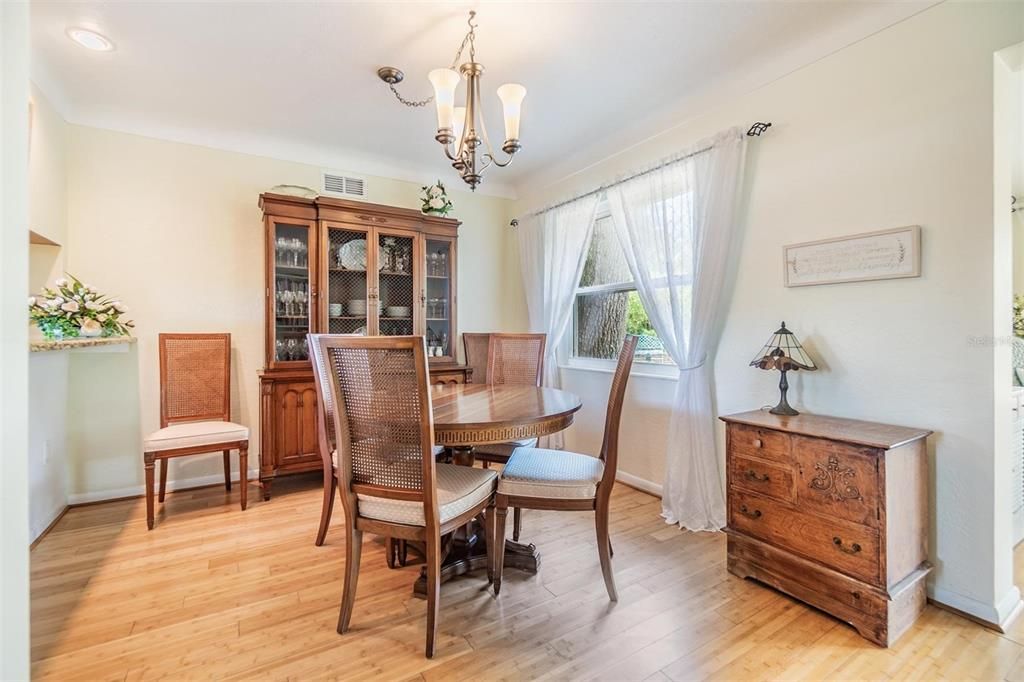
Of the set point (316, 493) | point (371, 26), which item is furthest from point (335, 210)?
point (316, 493)

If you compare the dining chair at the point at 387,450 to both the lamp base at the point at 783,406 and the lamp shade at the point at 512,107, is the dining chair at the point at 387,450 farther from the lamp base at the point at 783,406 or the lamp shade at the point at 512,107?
the lamp base at the point at 783,406

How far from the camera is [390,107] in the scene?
2.83m

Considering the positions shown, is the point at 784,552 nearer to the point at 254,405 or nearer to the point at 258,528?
the point at 258,528

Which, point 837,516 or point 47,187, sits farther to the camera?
point 47,187

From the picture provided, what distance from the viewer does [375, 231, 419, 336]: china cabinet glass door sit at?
3521mm

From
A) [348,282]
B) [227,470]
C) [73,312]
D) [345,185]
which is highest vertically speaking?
[345,185]

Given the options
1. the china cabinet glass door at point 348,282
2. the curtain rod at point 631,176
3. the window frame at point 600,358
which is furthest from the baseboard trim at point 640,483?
the china cabinet glass door at point 348,282

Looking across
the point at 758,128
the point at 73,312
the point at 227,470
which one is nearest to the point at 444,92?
the point at 758,128

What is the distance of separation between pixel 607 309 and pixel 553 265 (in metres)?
0.63

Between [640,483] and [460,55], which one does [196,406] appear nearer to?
[460,55]

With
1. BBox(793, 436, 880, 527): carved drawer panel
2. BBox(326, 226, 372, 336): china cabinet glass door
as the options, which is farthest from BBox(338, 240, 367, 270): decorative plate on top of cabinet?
BBox(793, 436, 880, 527): carved drawer panel

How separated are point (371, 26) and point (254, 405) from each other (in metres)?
2.68

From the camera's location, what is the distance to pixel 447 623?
1.68 m

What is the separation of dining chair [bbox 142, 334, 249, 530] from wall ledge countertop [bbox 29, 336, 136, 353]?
24 cm
